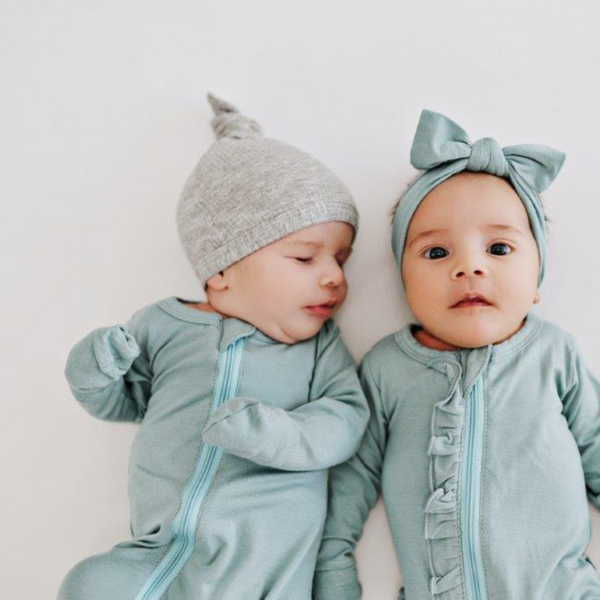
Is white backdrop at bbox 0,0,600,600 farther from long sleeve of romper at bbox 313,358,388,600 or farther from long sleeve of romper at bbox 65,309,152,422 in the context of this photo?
long sleeve of romper at bbox 313,358,388,600

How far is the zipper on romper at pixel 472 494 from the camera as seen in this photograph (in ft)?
4.18

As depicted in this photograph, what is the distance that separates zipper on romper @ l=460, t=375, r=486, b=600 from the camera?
50.2 inches

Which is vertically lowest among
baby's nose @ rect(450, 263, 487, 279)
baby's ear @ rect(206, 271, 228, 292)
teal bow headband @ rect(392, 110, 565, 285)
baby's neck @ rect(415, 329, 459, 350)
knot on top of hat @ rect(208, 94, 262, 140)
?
baby's neck @ rect(415, 329, 459, 350)

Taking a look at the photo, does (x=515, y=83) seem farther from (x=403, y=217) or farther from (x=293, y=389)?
(x=293, y=389)

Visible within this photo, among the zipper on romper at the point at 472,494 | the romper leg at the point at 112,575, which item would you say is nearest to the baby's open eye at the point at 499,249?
the zipper on romper at the point at 472,494

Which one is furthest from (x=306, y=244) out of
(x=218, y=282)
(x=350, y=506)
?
(x=350, y=506)

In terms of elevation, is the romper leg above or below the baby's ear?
below

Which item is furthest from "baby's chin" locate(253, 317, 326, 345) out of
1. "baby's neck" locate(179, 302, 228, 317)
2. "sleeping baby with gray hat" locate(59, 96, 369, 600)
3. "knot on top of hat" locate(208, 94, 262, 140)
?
"knot on top of hat" locate(208, 94, 262, 140)

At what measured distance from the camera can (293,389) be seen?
1.46 metres

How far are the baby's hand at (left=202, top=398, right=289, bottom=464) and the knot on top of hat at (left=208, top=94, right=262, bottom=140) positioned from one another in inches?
27.6

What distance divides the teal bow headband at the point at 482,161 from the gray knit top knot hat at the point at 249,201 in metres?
0.20

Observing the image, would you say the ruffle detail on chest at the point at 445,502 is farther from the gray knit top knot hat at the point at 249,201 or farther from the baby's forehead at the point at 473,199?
the gray knit top knot hat at the point at 249,201

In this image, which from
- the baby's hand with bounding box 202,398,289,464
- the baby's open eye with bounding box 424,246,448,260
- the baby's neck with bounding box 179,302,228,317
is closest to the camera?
the baby's hand with bounding box 202,398,289,464

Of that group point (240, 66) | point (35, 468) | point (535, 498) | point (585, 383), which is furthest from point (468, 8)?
point (35, 468)
